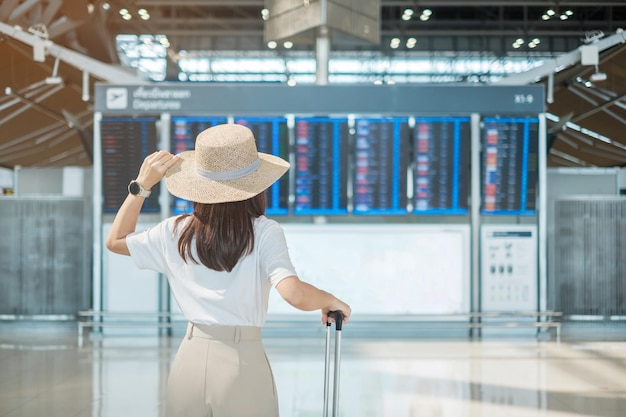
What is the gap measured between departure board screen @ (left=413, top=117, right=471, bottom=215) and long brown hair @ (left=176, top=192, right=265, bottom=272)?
23.8 ft

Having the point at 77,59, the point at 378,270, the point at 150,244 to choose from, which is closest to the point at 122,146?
the point at 77,59

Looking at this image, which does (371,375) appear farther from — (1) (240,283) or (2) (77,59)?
(2) (77,59)

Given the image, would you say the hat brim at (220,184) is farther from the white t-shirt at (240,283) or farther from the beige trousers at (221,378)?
the beige trousers at (221,378)

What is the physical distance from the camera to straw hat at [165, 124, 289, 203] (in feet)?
7.50

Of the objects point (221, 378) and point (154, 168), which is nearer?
point (221, 378)

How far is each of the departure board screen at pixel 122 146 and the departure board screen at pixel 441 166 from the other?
298cm

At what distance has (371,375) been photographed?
22.5ft

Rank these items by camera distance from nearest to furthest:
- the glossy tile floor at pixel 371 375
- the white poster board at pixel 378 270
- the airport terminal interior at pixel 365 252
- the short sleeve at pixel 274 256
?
the short sleeve at pixel 274 256 → the glossy tile floor at pixel 371 375 → the airport terminal interior at pixel 365 252 → the white poster board at pixel 378 270

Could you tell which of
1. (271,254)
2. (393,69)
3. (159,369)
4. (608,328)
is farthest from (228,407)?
(393,69)

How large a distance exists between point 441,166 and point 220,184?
24.2ft

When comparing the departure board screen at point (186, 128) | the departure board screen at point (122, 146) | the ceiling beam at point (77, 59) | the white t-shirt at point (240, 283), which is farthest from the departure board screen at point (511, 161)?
the white t-shirt at point (240, 283)

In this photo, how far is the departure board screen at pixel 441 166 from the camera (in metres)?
9.46

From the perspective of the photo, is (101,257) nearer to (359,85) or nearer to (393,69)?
(359,85)

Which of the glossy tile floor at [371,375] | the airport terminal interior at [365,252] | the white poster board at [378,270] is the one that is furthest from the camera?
the white poster board at [378,270]
